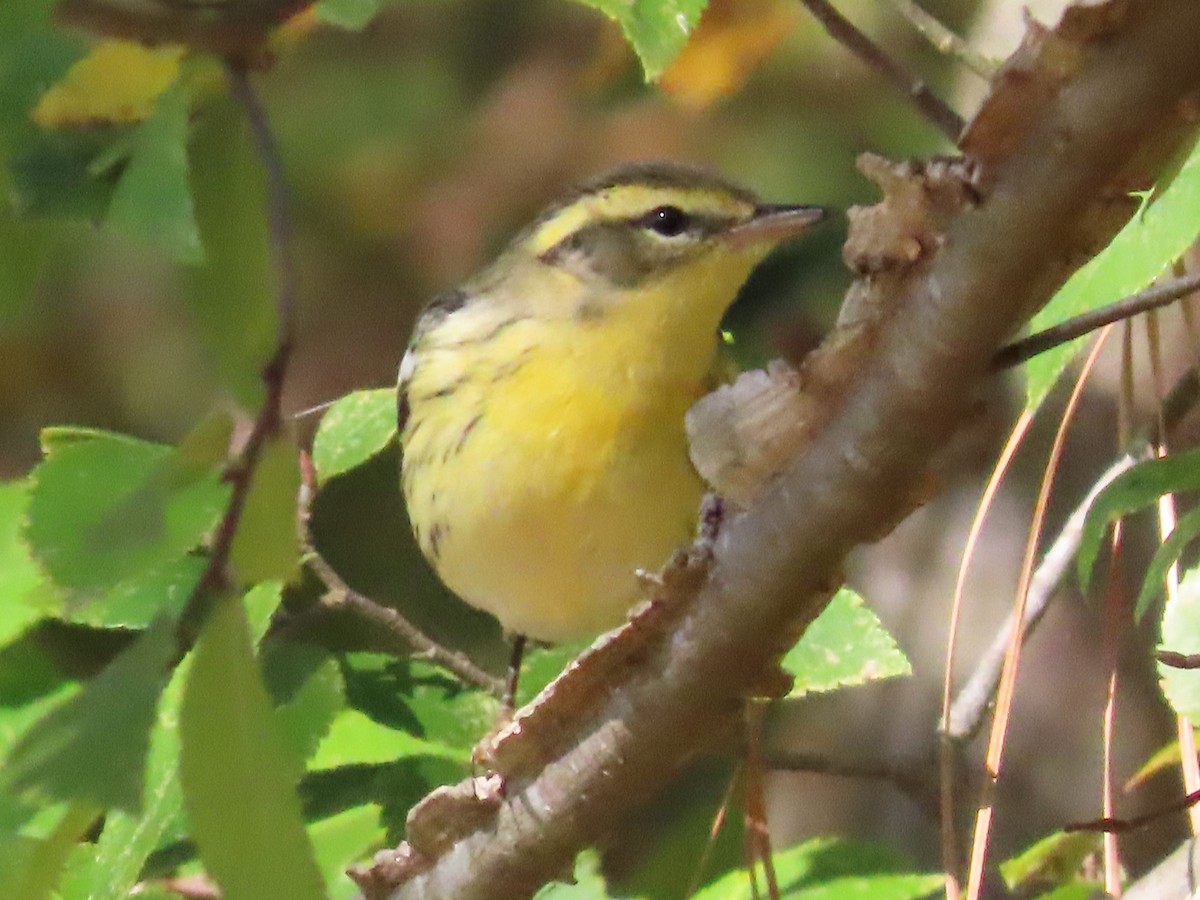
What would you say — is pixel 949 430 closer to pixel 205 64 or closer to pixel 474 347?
pixel 205 64

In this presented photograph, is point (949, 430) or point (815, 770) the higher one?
point (949, 430)

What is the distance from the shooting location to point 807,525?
23.0 inches

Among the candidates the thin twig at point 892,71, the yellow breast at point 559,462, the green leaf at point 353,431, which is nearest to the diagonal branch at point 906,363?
the thin twig at point 892,71

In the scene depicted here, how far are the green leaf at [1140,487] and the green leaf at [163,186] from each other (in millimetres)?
442

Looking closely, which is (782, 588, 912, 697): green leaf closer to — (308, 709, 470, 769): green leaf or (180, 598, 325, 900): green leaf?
(308, 709, 470, 769): green leaf

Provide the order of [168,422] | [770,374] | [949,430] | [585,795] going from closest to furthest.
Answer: [949,430] < [770,374] < [585,795] < [168,422]

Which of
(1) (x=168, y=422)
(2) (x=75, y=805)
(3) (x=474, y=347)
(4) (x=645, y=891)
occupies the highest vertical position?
(2) (x=75, y=805)

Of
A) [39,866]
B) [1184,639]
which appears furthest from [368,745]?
[39,866]

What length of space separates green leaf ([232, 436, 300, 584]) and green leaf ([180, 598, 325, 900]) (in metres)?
0.01

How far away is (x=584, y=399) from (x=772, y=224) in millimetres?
209

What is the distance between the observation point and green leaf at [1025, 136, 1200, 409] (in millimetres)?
846

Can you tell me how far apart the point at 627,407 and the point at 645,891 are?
15.7 inches

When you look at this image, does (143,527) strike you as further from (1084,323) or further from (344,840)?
(344,840)

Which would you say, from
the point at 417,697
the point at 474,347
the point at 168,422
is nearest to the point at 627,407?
the point at 474,347
